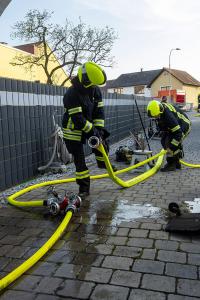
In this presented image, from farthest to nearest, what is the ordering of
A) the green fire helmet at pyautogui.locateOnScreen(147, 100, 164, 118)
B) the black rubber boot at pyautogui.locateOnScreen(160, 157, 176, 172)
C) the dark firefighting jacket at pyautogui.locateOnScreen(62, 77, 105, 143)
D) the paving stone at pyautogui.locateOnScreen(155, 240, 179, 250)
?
1. the black rubber boot at pyautogui.locateOnScreen(160, 157, 176, 172)
2. the green fire helmet at pyautogui.locateOnScreen(147, 100, 164, 118)
3. the dark firefighting jacket at pyautogui.locateOnScreen(62, 77, 105, 143)
4. the paving stone at pyautogui.locateOnScreen(155, 240, 179, 250)

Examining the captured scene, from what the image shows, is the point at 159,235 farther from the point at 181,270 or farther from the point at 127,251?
the point at 181,270

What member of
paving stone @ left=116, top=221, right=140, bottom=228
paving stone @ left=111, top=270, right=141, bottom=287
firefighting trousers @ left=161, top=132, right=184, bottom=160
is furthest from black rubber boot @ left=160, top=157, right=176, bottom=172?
paving stone @ left=111, top=270, right=141, bottom=287

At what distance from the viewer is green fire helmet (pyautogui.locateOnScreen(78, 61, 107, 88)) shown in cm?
432

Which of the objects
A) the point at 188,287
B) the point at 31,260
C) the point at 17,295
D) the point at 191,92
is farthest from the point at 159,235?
the point at 191,92

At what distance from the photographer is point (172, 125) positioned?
6.35 metres

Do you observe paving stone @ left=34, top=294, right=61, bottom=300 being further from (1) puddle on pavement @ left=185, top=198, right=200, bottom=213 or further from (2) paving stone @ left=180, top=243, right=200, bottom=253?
(1) puddle on pavement @ left=185, top=198, right=200, bottom=213

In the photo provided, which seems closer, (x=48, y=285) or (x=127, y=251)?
(x=48, y=285)

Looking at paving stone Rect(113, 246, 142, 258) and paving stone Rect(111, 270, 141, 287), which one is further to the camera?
paving stone Rect(113, 246, 142, 258)

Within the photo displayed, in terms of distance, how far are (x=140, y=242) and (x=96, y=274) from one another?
0.74 meters

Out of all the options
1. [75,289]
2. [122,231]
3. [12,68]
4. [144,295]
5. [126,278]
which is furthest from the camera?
[12,68]

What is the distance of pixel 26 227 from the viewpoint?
3.74m

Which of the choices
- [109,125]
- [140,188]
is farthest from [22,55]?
[140,188]

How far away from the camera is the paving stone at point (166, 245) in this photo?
312cm

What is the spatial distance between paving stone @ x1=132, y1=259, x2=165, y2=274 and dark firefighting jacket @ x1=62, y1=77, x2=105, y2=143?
2135 mm
